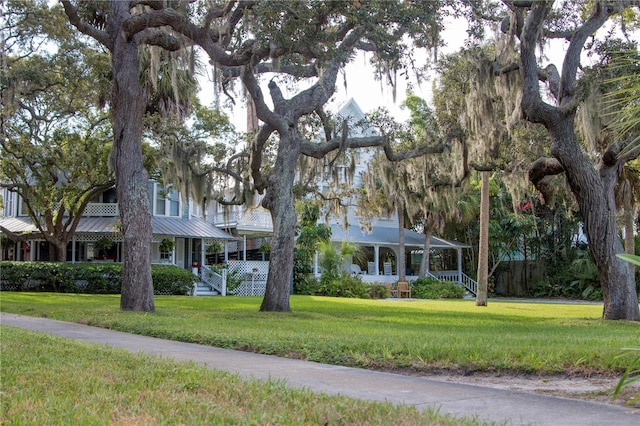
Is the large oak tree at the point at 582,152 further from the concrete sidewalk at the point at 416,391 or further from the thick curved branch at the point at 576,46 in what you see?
the concrete sidewalk at the point at 416,391

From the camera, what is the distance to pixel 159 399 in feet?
15.1

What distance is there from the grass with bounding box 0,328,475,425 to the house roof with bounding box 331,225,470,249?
28.4 m

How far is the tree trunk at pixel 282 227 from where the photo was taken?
51.1 feet

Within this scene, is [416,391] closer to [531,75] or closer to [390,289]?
[531,75]

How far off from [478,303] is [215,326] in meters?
14.7

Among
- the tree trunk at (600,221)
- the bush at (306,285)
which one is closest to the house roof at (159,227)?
the bush at (306,285)

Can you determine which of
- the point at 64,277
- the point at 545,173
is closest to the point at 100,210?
the point at 64,277

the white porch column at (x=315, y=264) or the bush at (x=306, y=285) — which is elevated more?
the white porch column at (x=315, y=264)

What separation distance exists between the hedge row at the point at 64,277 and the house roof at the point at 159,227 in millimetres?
2918

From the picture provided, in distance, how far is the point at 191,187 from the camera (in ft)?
65.4

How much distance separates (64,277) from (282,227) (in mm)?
15047

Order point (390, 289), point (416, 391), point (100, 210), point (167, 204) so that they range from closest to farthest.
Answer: point (416, 391), point (100, 210), point (390, 289), point (167, 204)

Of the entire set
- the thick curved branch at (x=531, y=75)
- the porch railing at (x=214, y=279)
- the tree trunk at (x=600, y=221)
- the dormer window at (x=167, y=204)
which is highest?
the thick curved branch at (x=531, y=75)

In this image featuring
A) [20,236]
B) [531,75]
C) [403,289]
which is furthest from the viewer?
[403,289]
